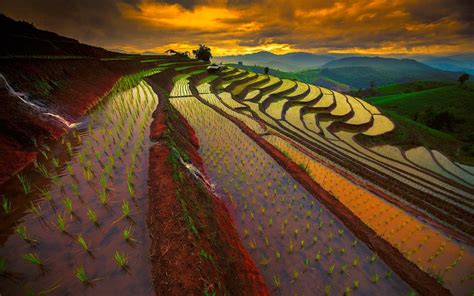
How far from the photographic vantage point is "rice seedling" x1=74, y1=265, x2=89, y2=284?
243 centimetres

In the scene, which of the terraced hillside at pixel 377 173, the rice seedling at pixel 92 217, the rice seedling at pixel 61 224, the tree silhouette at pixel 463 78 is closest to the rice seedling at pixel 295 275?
the terraced hillside at pixel 377 173

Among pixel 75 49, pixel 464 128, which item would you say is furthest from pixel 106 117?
pixel 464 128

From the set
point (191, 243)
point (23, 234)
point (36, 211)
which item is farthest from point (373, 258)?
point (36, 211)

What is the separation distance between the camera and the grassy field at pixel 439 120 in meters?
18.4

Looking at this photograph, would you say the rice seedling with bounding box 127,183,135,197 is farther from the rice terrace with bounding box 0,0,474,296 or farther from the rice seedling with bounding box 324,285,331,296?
the rice seedling with bounding box 324,285,331,296

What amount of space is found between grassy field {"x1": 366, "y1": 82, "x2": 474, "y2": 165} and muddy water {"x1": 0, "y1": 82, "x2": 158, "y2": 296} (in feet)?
62.7

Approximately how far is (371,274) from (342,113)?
61.0ft

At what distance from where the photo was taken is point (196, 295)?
2.36 meters

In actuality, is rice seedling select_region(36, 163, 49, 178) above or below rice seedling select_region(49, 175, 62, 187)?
above

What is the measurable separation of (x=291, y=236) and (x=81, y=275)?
3.87 metres

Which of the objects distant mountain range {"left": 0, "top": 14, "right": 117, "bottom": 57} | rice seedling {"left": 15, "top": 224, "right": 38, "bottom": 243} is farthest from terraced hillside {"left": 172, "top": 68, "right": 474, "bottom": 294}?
distant mountain range {"left": 0, "top": 14, "right": 117, "bottom": 57}

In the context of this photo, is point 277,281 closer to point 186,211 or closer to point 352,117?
point 186,211

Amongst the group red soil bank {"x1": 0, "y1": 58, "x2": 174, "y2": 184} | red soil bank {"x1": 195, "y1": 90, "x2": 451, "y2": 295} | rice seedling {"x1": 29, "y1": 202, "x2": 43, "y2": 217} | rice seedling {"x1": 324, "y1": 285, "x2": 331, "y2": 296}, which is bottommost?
red soil bank {"x1": 195, "y1": 90, "x2": 451, "y2": 295}

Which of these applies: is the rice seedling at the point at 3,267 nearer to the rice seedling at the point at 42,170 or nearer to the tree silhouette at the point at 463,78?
the rice seedling at the point at 42,170
